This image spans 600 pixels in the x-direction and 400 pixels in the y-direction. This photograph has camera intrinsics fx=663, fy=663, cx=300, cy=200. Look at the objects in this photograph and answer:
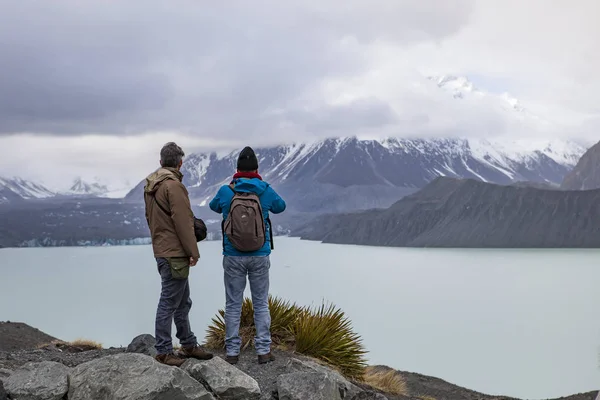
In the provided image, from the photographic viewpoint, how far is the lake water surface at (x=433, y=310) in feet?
84.7

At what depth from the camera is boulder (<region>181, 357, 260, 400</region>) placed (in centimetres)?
634

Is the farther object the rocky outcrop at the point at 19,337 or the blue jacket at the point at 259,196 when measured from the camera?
the rocky outcrop at the point at 19,337

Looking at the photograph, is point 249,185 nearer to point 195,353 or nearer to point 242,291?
point 242,291

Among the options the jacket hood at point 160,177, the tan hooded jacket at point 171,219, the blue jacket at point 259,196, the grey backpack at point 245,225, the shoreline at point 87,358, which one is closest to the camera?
the tan hooded jacket at point 171,219

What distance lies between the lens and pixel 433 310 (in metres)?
45.9

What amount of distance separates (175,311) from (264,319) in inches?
37.5

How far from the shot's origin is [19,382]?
6.00 m

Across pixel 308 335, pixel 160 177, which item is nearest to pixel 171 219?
pixel 160 177

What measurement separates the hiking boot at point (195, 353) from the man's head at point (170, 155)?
2.04m

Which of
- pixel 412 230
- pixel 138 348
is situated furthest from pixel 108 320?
pixel 412 230

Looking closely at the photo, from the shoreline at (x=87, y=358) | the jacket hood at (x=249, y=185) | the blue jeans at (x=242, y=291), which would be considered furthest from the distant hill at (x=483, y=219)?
the jacket hood at (x=249, y=185)

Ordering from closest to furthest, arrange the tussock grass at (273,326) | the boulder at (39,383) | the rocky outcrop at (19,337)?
the boulder at (39,383) < the tussock grass at (273,326) < the rocky outcrop at (19,337)

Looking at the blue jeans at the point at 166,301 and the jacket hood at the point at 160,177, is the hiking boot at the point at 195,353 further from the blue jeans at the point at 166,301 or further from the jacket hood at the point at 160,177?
the jacket hood at the point at 160,177

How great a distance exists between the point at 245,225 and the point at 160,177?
978 millimetres
